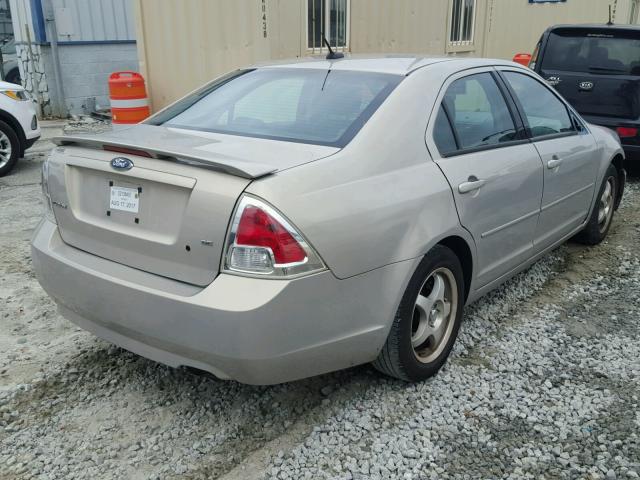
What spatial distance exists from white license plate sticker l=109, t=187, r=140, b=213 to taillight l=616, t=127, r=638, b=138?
6.26m

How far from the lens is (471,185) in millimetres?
3189

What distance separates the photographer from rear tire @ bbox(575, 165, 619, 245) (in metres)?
5.09

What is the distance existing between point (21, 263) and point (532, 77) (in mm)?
3886

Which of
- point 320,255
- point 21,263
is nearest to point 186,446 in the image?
point 320,255

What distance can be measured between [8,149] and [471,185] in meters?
6.39

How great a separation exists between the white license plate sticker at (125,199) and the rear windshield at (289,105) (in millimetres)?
645

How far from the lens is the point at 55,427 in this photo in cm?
284

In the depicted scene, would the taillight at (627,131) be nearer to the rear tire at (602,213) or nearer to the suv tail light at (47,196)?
the rear tire at (602,213)

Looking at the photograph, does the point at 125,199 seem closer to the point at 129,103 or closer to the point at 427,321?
the point at 427,321

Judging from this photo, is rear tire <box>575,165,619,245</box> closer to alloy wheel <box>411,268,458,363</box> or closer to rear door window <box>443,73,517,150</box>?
rear door window <box>443,73,517,150</box>

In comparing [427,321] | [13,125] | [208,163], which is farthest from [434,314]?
[13,125]

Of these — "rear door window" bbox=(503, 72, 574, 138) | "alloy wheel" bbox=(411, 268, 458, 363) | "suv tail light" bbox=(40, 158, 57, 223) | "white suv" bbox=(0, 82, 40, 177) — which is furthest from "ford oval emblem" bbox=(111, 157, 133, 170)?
"white suv" bbox=(0, 82, 40, 177)

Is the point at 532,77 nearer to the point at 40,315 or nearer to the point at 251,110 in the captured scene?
the point at 251,110

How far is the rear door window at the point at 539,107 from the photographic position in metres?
4.00
